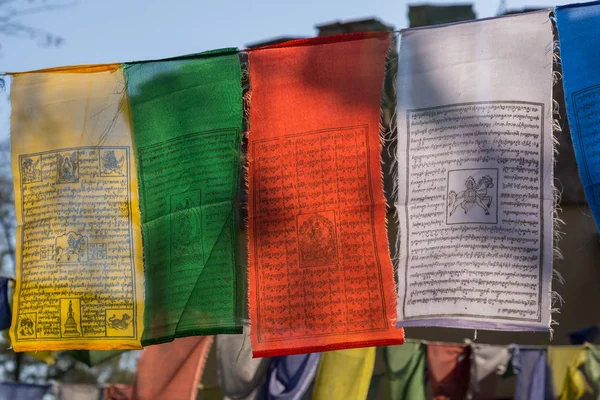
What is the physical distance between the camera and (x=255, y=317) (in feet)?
12.3

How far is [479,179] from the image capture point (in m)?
3.42

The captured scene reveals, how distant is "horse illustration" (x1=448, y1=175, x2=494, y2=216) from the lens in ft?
11.2

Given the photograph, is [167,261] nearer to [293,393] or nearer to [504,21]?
[504,21]

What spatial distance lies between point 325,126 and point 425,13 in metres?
6.81

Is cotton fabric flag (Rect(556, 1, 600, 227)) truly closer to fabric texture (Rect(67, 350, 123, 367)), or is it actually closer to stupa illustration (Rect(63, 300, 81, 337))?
stupa illustration (Rect(63, 300, 81, 337))

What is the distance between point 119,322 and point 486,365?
126 inches

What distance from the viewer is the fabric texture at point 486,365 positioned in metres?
6.44

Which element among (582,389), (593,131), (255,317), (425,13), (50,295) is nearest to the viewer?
(593,131)

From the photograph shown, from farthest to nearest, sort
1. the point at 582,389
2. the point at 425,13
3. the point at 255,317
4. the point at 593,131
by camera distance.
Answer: the point at 425,13 → the point at 582,389 → the point at 255,317 → the point at 593,131

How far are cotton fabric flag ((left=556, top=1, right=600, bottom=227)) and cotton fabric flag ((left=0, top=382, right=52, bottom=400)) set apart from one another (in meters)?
4.78

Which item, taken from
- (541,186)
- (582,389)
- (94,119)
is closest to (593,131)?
(541,186)

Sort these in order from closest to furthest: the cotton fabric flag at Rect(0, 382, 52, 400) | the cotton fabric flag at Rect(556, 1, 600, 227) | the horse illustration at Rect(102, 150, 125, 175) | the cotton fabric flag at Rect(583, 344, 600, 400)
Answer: the cotton fabric flag at Rect(556, 1, 600, 227), the horse illustration at Rect(102, 150, 125, 175), the cotton fabric flag at Rect(583, 344, 600, 400), the cotton fabric flag at Rect(0, 382, 52, 400)

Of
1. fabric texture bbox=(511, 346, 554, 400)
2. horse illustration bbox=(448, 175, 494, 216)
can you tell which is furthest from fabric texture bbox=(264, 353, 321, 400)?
horse illustration bbox=(448, 175, 494, 216)

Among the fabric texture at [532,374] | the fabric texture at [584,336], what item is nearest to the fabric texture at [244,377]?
the fabric texture at [532,374]
